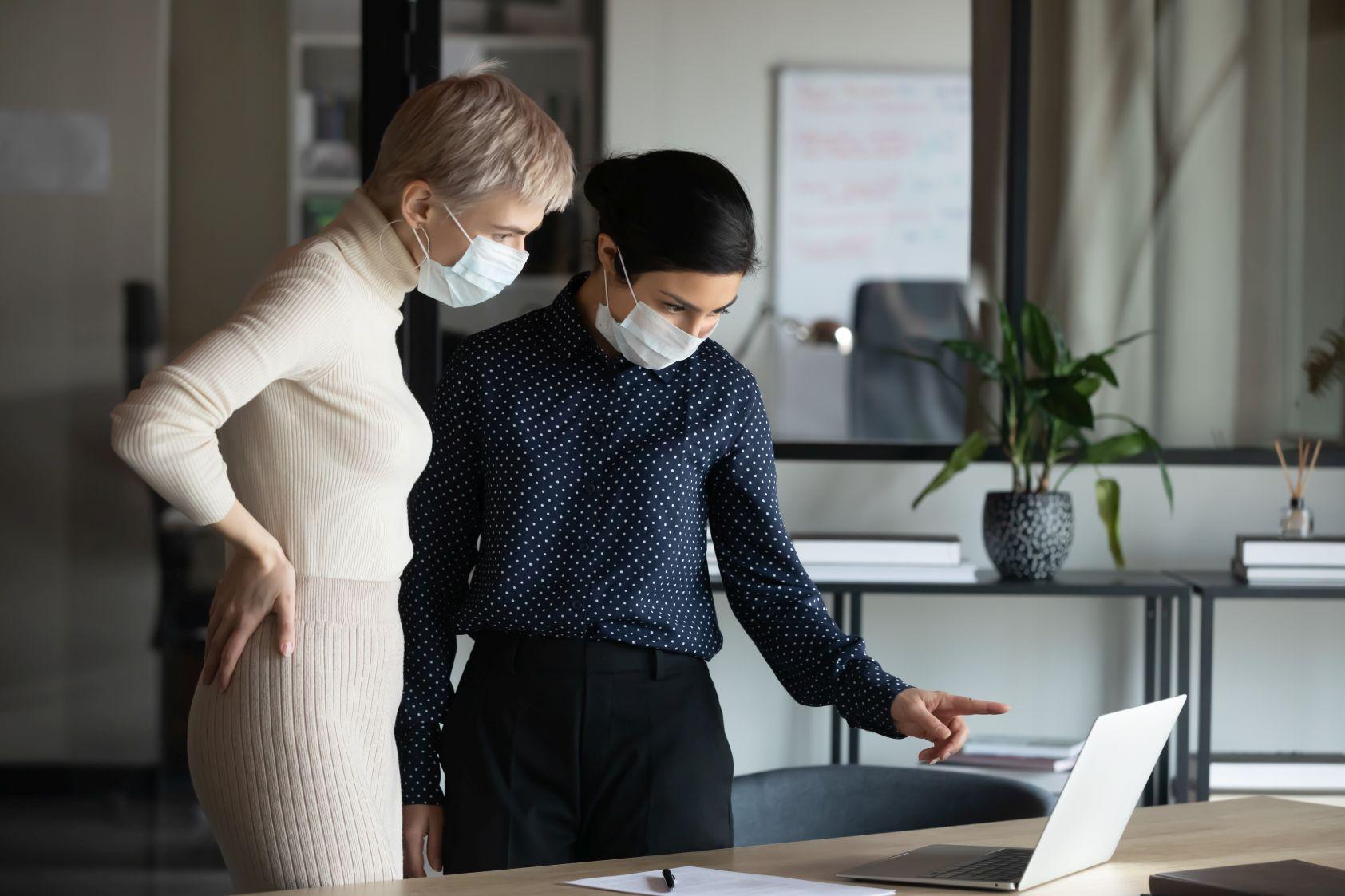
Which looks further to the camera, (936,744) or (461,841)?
(461,841)

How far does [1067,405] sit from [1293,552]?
0.52m

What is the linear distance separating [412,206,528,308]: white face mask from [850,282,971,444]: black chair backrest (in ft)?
5.33

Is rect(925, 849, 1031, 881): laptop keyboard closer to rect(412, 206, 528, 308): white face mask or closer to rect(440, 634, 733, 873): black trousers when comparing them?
rect(440, 634, 733, 873): black trousers

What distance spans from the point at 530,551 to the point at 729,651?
1.52 metres

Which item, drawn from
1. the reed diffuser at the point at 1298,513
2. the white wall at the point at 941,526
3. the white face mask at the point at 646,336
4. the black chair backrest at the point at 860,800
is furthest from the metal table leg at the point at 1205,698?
the white face mask at the point at 646,336

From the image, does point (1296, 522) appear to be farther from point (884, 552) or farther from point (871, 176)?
point (871, 176)

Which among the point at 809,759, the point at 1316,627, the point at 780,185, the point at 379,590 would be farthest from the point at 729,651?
the point at 379,590

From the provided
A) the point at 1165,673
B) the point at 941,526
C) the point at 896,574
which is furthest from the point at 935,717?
the point at 941,526

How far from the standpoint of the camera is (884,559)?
2.68 m

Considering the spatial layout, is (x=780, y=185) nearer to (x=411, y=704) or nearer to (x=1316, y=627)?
(x=1316, y=627)

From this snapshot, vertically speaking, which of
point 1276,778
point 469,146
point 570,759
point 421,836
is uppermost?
point 469,146

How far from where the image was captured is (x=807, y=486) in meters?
3.02

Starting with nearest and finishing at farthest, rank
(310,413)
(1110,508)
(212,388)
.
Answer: (212,388) → (310,413) → (1110,508)

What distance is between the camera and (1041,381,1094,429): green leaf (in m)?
2.61
